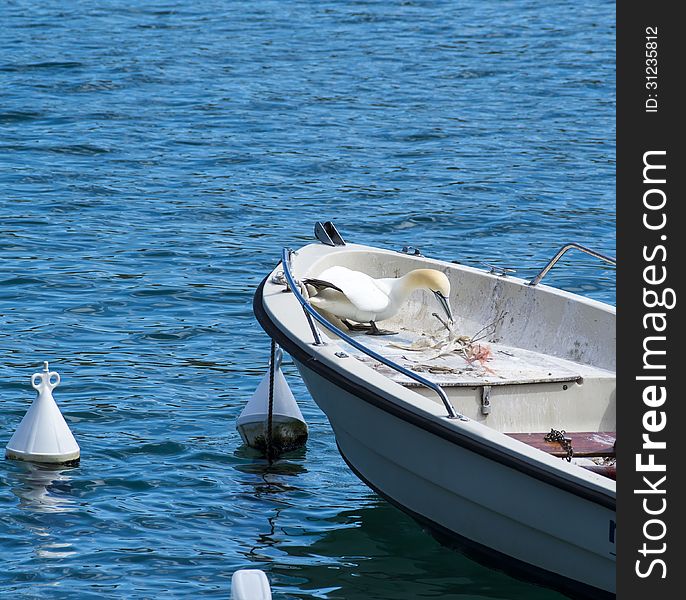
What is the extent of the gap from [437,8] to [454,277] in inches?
716

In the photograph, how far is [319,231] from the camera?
30.8ft

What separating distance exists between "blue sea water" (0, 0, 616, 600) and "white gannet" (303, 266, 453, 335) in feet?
3.08

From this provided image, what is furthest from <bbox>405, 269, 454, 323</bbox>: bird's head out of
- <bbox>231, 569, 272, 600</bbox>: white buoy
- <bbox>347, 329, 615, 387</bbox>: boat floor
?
<bbox>231, 569, 272, 600</bbox>: white buoy

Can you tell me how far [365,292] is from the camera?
846cm

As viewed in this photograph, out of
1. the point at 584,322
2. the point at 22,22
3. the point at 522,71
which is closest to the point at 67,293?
the point at 584,322

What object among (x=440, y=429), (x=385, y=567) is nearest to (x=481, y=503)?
(x=440, y=429)

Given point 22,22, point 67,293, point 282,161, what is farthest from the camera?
point 22,22

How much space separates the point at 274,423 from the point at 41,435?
1459 mm

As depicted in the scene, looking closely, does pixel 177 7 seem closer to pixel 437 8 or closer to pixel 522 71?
pixel 437 8

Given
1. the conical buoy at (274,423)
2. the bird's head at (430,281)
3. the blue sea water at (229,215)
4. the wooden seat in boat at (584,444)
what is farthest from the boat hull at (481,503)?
the bird's head at (430,281)

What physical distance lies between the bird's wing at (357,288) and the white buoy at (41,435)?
179 centimetres

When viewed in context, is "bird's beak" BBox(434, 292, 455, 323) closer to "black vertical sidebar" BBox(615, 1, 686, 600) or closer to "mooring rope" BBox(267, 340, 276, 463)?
"mooring rope" BBox(267, 340, 276, 463)

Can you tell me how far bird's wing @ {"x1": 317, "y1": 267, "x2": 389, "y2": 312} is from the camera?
8398 mm

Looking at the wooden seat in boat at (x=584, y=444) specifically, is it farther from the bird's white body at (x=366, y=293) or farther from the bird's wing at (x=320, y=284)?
the bird's wing at (x=320, y=284)
